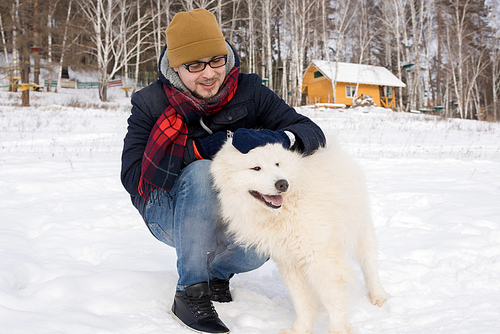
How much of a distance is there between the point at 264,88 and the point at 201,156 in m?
0.67

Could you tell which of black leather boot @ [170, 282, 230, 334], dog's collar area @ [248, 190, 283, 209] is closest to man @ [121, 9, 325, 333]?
black leather boot @ [170, 282, 230, 334]

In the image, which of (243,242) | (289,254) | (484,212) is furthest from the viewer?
(484,212)

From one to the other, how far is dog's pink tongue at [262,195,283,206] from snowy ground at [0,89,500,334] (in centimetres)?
68

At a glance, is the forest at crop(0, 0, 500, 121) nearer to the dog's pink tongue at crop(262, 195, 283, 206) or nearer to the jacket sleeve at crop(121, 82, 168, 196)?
the jacket sleeve at crop(121, 82, 168, 196)

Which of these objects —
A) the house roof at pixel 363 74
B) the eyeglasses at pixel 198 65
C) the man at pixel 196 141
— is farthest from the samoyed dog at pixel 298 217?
the house roof at pixel 363 74

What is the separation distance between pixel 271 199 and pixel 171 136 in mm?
690

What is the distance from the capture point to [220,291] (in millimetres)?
2232

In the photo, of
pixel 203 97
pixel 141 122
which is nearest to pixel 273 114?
pixel 203 97

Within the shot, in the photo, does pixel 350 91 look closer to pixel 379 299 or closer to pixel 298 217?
pixel 379 299

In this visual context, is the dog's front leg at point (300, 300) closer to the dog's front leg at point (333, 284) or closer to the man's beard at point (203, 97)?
the dog's front leg at point (333, 284)

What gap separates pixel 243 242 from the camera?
202 cm

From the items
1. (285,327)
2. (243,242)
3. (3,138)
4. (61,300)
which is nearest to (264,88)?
(243,242)

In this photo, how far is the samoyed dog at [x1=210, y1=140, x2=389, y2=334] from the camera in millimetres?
1776

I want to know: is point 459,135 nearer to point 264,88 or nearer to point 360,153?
point 360,153
